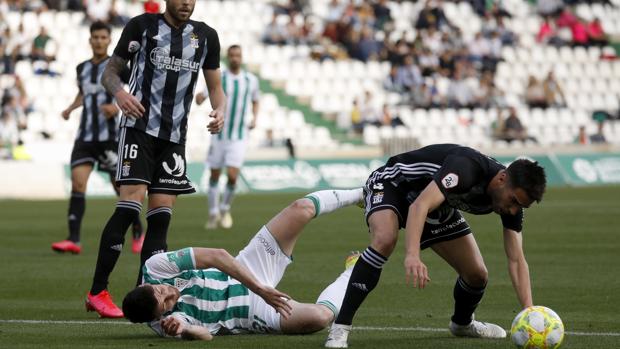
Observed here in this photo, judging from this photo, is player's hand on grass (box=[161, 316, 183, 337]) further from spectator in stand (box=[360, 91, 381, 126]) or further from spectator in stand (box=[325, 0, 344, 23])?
spectator in stand (box=[325, 0, 344, 23])

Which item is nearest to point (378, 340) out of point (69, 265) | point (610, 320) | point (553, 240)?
point (610, 320)

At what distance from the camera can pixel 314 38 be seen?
Result: 3525cm

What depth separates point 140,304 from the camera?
7383 mm

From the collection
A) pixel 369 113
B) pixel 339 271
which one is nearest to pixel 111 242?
pixel 339 271

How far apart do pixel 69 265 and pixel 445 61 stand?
965 inches

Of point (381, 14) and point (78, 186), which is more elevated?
point (381, 14)

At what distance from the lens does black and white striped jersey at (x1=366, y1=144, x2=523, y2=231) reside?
7078 mm

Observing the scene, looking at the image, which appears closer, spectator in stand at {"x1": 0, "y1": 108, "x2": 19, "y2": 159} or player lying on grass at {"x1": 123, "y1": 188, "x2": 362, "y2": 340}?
player lying on grass at {"x1": 123, "y1": 188, "x2": 362, "y2": 340}

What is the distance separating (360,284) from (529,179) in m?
1.23

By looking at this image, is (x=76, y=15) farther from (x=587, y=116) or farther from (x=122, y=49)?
(x=122, y=49)

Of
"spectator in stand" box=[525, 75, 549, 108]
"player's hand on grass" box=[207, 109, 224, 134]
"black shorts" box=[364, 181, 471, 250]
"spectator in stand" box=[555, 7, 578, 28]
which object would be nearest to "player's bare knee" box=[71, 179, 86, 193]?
"player's hand on grass" box=[207, 109, 224, 134]

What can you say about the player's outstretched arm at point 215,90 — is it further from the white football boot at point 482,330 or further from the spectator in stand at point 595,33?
the spectator in stand at point 595,33

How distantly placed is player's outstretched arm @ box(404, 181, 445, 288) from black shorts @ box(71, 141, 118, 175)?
21.5 ft

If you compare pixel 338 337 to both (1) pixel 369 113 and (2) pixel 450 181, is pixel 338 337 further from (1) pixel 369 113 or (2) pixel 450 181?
(1) pixel 369 113
